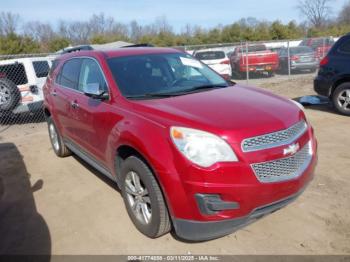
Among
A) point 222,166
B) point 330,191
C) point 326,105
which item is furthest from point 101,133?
point 326,105

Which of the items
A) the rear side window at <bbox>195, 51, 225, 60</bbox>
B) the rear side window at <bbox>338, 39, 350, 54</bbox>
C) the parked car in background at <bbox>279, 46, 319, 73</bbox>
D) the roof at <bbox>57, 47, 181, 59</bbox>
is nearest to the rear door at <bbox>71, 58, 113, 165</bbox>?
the roof at <bbox>57, 47, 181, 59</bbox>

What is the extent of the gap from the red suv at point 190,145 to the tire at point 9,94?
5722 millimetres

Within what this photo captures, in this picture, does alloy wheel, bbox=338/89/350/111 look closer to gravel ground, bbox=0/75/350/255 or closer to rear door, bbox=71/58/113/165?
gravel ground, bbox=0/75/350/255

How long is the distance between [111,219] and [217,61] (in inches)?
470

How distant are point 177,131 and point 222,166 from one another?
46 centimetres

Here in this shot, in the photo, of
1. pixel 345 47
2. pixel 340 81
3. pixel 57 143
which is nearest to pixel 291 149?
pixel 57 143

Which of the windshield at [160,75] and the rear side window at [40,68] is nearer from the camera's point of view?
the windshield at [160,75]

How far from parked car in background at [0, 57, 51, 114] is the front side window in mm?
5320

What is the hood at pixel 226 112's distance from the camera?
2783 millimetres

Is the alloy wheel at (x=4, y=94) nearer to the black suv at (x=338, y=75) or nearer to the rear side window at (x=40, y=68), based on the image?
the rear side window at (x=40, y=68)

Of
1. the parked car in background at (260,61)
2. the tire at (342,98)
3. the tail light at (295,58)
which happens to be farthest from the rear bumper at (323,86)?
the tail light at (295,58)

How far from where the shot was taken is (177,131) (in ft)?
9.16

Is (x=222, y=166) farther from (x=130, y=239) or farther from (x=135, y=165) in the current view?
(x=130, y=239)

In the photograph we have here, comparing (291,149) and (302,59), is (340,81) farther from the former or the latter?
(302,59)
